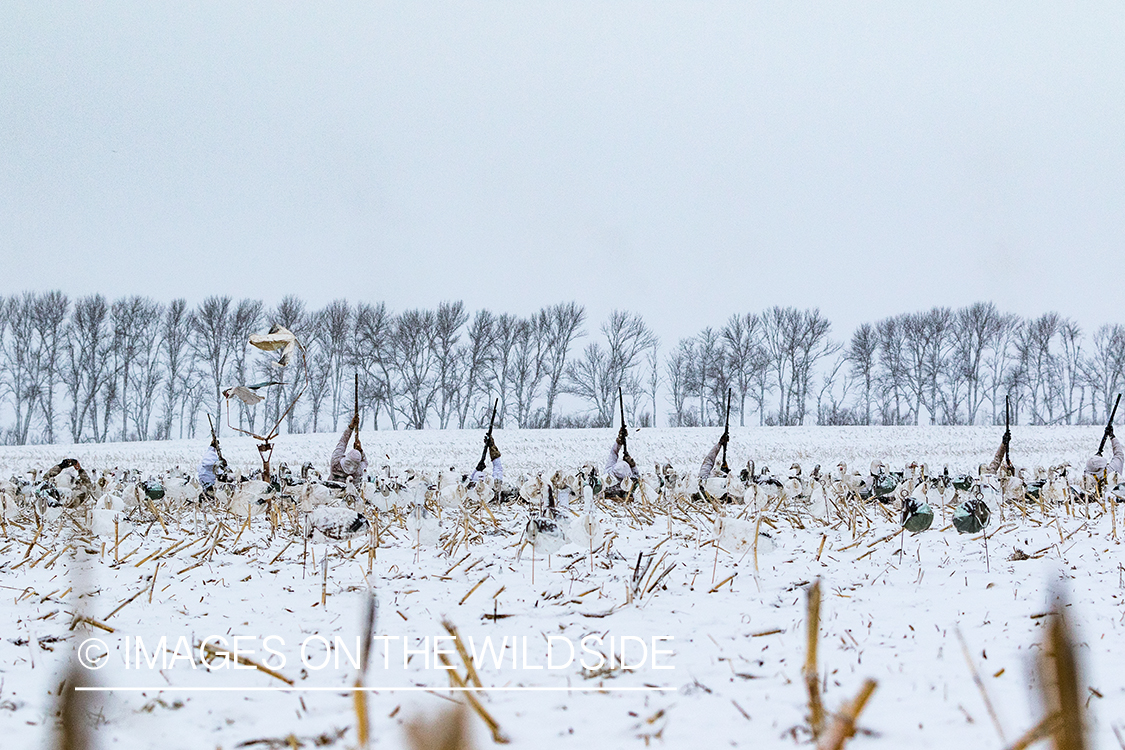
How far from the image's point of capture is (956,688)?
1650 millimetres

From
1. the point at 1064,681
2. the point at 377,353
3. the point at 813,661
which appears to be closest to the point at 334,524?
the point at 813,661

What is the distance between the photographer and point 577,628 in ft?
7.22

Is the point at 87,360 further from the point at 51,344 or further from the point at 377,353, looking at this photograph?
the point at 377,353

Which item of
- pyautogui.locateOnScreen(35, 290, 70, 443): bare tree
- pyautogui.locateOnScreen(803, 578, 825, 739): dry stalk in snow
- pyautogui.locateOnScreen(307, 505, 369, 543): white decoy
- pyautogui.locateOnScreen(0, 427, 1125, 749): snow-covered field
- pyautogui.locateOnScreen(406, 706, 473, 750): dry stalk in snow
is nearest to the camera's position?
pyautogui.locateOnScreen(406, 706, 473, 750): dry stalk in snow

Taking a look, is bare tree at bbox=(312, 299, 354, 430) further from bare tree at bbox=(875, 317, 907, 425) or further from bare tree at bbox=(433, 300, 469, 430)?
bare tree at bbox=(875, 317, 907, 425)

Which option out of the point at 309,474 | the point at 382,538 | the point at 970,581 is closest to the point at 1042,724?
the point at 970,581

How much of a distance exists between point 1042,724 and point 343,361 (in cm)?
3512

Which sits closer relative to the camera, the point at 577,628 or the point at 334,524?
the point at 577,628

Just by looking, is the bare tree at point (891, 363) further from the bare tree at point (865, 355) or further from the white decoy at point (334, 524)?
the white decoy at point (334, 524)

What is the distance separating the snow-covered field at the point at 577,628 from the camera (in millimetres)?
1524

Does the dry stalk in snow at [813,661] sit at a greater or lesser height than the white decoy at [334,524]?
greater

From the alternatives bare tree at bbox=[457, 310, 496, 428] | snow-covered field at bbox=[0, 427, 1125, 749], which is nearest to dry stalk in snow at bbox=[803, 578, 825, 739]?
snow-covered field at bbox=[0, 427, 1125, 749]

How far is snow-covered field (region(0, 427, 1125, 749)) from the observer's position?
1524 mm

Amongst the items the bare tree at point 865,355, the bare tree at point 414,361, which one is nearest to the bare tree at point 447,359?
the bare tree at point 414,361
